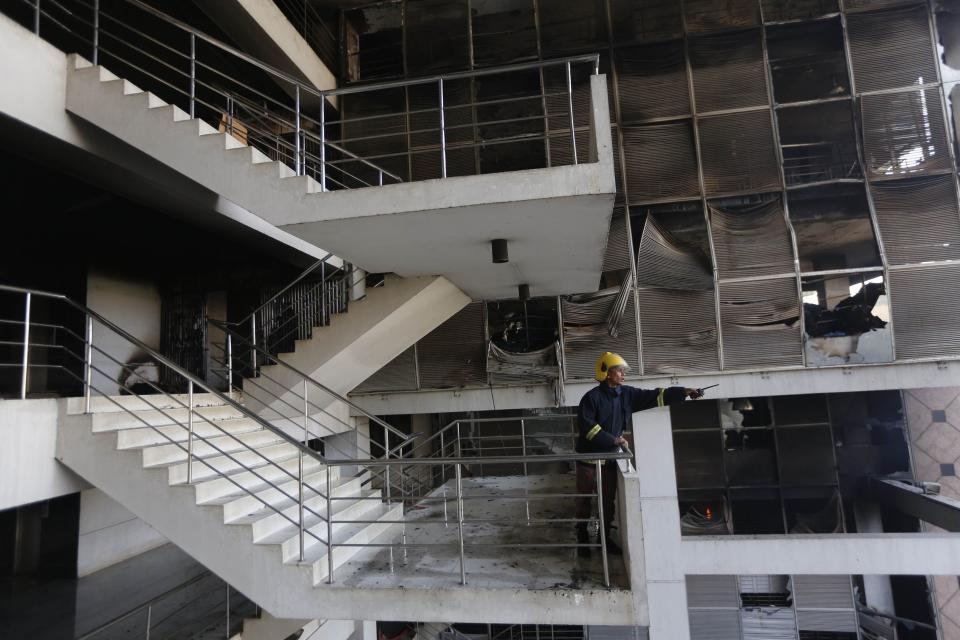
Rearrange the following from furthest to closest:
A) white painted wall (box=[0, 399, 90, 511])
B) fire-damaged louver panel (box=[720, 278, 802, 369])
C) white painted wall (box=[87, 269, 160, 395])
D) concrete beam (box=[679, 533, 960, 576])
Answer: fire-damaged louver panel (box=[720, 278, 802, 369]) → white painted wall (box=[87, 269, 160, 395]) → concrete beam (box=[679, 533, 960, 576]) → white painted wall (box=[0, 399, 90, 511])

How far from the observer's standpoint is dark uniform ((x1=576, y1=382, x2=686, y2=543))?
415 centimetres

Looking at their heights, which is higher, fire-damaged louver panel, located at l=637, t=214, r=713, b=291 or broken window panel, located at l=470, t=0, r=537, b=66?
broken window panel, located at l=470, t=0, r=537, b=66

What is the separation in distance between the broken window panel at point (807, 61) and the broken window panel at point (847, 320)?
314 centimetres

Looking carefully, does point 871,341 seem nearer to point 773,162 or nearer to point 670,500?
point 773,162

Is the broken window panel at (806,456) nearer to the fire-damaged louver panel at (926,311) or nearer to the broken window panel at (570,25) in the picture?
the fire-damaged louver panel at (926,311)

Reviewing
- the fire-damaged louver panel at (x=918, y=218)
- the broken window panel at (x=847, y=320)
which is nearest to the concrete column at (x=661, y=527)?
the broken window panel at (x=847, y=320)

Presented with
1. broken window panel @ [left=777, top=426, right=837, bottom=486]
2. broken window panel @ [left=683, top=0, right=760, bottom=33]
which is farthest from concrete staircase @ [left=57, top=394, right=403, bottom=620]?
broken window panel @ [left=683, top=0, right=760, bottom=33]

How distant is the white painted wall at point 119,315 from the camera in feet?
26.0

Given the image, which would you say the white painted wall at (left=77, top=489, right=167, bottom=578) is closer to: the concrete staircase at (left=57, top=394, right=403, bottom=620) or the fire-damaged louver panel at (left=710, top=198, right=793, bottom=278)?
the concrete staircase at (left=57, top=394, right=403, bottom=620)

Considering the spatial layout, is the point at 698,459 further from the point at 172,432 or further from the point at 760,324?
the point at 172,432

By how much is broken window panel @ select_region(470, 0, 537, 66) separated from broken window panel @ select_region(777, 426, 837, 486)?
870cm

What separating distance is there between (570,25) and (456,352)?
20.2 feet

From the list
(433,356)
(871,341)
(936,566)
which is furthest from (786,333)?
(433,356)

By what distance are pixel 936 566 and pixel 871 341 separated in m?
3.19
